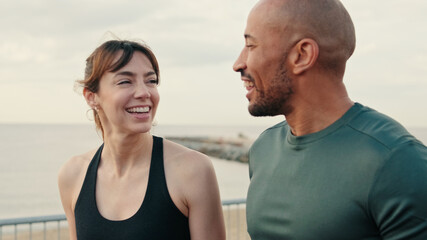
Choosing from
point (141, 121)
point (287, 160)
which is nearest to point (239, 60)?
point (287, 160)

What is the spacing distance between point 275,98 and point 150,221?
1331 mm

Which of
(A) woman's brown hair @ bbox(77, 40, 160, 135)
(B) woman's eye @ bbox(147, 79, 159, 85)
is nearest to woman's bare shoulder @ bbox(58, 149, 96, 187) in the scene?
(A) woman's brown hair @ bbox(77, 40, 160, 135)

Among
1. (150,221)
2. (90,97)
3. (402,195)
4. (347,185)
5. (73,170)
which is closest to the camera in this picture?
(402,195)

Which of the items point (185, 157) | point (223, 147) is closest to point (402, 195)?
point (185, 157)

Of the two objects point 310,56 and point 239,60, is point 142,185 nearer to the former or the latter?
point 239,60

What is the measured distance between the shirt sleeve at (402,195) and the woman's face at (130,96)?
1.66 metres

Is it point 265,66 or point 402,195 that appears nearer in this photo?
point 402,195

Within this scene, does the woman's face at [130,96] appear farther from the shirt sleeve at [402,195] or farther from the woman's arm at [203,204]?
the shirt sleeve at [402,195]

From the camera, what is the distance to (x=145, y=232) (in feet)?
9.32

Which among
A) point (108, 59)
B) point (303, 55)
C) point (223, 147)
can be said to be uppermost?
point (303, 55)

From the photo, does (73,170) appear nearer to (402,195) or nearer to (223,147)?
(402,195)

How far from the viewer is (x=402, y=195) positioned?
1.60m

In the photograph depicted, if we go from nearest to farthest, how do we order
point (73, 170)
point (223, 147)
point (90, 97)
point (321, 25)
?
point (321, 25) → point (90, 97) → point (73, 170) → point (223, 147)

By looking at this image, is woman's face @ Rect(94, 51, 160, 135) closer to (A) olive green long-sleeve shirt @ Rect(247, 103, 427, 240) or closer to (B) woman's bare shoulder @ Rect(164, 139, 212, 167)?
(B) woman's bare shoulder @ Rect(164, 139, 212, 167)
